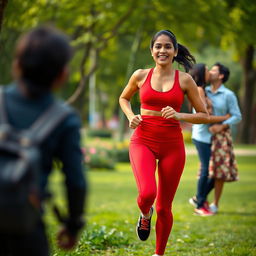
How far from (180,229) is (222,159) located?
74.7 inches

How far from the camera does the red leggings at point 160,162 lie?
5031 millimetres

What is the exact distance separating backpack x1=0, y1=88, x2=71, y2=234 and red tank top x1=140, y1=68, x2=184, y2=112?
270 cm

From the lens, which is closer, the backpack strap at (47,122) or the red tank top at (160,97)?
the backpack strap at (47,122)

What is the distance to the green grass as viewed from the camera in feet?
18.8

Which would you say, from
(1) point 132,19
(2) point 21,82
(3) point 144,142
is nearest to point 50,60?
(2) point 21,82

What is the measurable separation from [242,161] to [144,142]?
19.8 m

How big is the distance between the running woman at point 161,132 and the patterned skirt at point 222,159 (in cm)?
354

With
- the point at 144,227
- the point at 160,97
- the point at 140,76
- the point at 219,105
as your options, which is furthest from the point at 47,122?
the point at 219,105

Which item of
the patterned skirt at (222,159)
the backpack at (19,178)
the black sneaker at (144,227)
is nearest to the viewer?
the backpack at (19,178)

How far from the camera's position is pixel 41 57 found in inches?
99.7

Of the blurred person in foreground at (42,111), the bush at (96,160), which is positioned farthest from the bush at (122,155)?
the blurred person in foreground at (42,111)

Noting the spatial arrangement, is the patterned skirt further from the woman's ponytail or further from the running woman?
the running woman

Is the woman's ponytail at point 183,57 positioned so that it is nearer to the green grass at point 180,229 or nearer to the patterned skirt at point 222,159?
the green grass at point 180,229

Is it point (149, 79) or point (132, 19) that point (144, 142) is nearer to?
point (149, 79)
